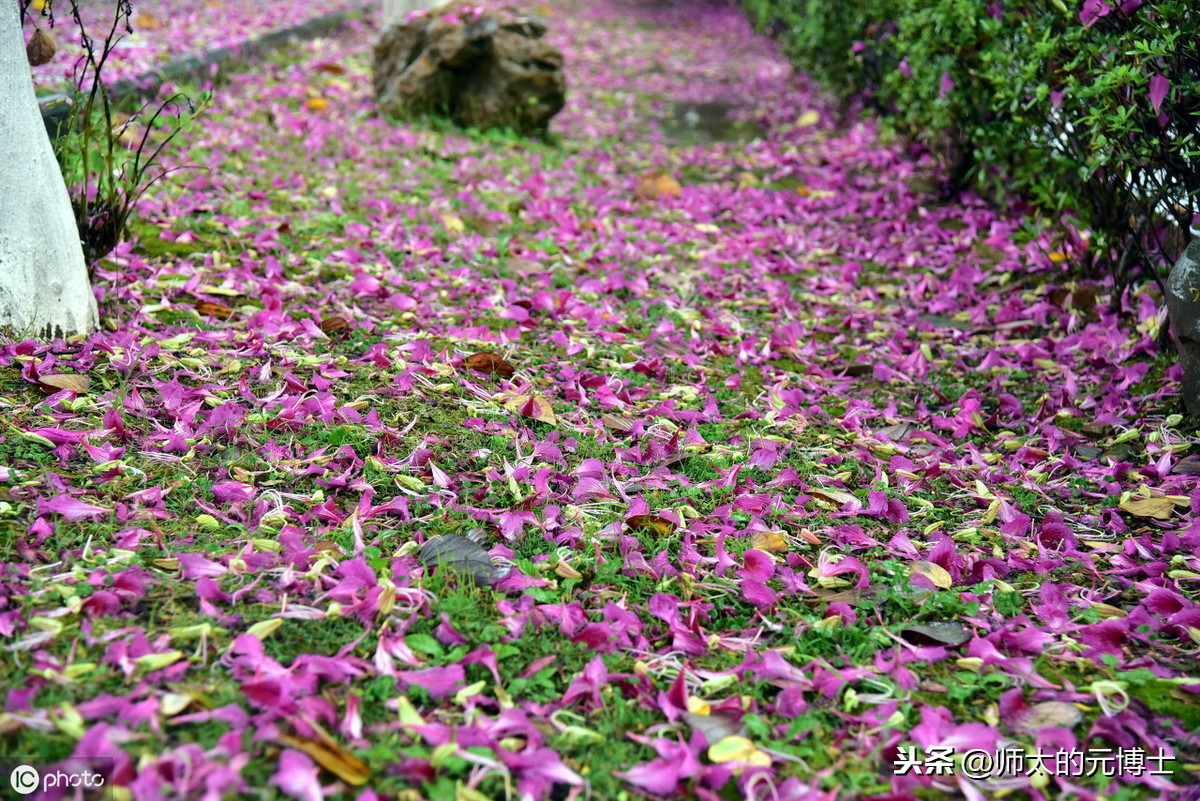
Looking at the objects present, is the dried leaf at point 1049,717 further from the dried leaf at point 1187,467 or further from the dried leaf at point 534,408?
the dried leaf at point 534,408

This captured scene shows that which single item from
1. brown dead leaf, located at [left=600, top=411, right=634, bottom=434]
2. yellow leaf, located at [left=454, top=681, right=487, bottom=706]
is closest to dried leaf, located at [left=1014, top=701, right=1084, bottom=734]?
yellow leaf, located at [left=454, top=681, right=487, bottom=706]

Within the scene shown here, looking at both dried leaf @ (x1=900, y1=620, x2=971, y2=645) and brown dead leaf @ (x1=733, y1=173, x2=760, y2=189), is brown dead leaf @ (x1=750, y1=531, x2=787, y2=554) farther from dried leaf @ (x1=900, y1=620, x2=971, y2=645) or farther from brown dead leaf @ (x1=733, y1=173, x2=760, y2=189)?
brown dead leaf @ (x1=733, y1=173, x2=760, y2=189)

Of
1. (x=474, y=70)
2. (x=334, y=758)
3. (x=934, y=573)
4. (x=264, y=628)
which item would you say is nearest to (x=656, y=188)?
(x=474, y=70)

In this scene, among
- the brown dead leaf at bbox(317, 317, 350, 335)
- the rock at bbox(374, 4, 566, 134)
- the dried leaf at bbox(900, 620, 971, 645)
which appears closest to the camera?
the dried leaf at bbox(900, 620, 971, 645)

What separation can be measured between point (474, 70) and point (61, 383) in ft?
14.8

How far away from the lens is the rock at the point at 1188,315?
303 centimetres

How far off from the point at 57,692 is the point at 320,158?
4.20 metres

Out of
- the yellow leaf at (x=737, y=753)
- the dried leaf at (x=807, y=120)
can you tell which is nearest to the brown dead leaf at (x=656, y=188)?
the dried leaf at (x=807, y=120)

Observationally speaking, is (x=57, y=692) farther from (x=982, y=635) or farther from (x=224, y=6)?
(x=224, y=6)

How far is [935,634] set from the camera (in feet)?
7.13

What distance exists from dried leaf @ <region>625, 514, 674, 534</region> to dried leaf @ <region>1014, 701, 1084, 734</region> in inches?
36.8

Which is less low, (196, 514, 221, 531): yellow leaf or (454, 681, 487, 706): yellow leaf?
(196, 514, 221, 531): yellow leaf

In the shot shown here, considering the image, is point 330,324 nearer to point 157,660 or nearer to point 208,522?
point 208,522

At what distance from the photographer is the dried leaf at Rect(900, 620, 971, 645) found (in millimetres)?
2164
